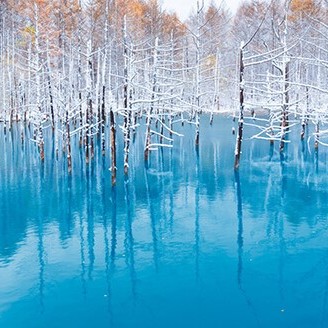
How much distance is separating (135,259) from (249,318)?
4173mm

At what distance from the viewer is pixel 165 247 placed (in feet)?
42.5

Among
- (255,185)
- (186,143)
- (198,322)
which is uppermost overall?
(186,143)

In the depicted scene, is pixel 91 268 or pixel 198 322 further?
pixel 91 268

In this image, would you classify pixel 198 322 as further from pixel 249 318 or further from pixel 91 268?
pixel 91 268

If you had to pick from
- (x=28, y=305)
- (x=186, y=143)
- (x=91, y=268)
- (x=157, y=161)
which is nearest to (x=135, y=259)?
(x=91, y=268)

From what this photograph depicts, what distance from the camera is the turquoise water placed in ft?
30.4

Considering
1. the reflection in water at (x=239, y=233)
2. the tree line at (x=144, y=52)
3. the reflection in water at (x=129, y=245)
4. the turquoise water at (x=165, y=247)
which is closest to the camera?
the turquoise water at (x=165, y=247)

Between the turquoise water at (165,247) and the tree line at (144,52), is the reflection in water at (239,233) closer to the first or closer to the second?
the turquoise water at (165,247)

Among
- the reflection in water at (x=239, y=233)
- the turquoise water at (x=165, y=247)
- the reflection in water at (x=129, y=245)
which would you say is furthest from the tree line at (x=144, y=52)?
the reflection in water at (x=129, y=245)

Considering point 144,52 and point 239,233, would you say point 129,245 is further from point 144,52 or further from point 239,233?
point 144,52

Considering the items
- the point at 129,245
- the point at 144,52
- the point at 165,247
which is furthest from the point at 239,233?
the point at 144,52

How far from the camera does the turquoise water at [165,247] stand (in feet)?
30.4

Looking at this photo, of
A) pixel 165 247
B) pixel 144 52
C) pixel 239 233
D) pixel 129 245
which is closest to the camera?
pixel 165 247

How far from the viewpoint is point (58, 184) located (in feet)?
69.5
